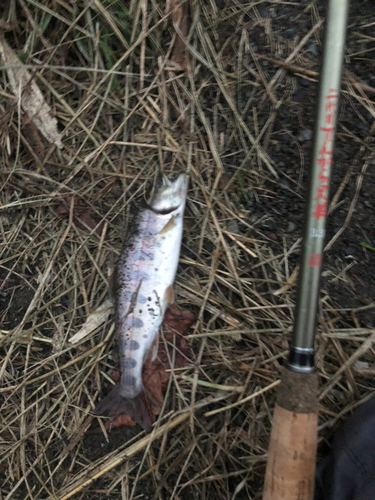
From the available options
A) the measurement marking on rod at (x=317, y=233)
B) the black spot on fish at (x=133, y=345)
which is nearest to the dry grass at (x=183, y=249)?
the black spot on fish at (x=133, y=345)

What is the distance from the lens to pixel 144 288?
207 centimetres

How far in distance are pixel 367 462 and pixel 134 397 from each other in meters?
1.32

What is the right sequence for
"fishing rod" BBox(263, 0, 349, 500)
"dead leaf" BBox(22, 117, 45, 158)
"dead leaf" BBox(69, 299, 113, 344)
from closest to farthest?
1. "fishing rod" BBox(263, 0, 349, 500)
2. "dead leaf" BBox(69, 299, 113, 344)
3. "dead leaf" BBox(22, 117, 45, 158)

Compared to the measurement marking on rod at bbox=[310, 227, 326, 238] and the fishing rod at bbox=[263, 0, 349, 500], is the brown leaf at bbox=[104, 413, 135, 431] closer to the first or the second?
the fishing rod at bbox=[263, 0, 349, 500]

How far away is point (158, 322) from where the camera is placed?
2.08m

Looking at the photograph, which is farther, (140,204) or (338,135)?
(140,204)

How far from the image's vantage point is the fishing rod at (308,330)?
1417 millimetres

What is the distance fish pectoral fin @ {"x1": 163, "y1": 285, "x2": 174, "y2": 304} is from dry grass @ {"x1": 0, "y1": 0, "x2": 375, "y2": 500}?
3.3 inches

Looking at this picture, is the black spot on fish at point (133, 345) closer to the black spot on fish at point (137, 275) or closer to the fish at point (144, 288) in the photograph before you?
the fish at point (144, 288)

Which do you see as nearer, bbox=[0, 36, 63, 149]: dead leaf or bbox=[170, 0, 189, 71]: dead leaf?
bbox=[170, 0, 189, 71]: dead leaf

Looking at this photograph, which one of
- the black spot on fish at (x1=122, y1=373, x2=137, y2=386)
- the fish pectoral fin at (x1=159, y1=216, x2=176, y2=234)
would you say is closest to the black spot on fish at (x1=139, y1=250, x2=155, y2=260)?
the fish pectoral fin at (x1=159, y1=216, x2=176, y2=234)

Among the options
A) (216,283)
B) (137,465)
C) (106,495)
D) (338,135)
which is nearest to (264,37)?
(338,135)

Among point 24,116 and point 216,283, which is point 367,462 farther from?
point 24,116

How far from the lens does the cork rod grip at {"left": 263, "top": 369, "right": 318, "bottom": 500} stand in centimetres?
142
